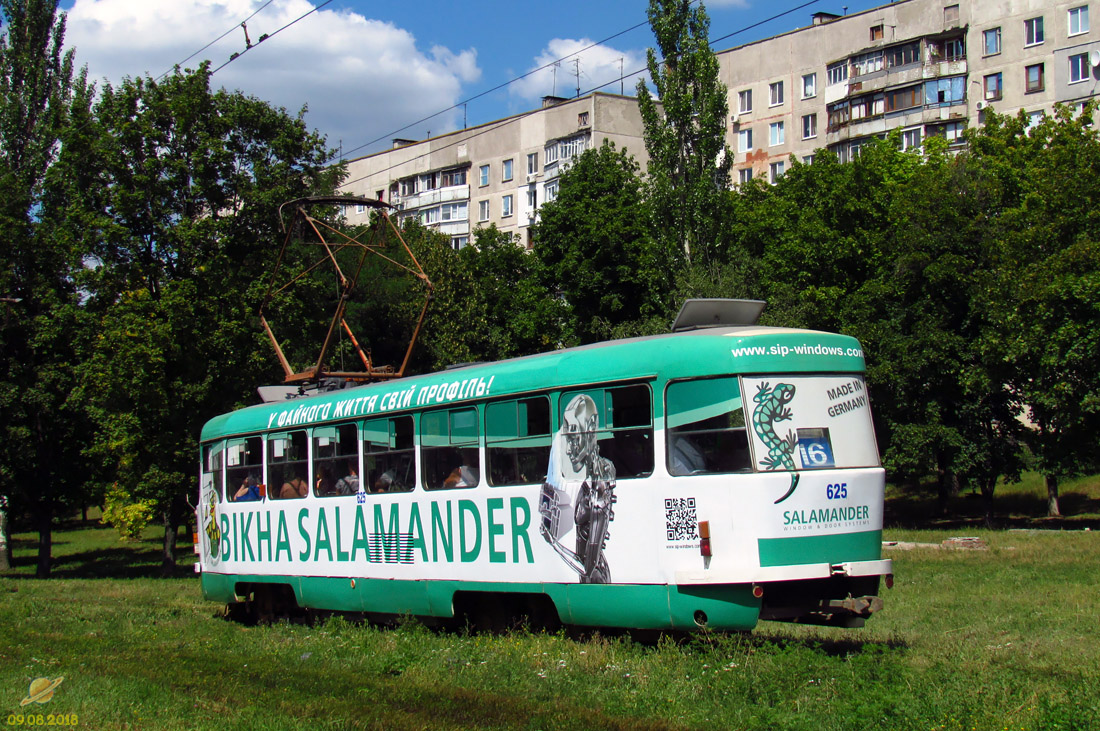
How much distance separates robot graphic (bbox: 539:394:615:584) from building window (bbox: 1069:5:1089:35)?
4726cm

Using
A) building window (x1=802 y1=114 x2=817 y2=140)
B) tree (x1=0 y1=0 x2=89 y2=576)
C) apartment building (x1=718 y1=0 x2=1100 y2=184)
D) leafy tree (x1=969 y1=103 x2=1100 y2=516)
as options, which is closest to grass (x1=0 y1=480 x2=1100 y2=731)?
leafy tree (x1=969 y1=103 x2=1100 y2=516)

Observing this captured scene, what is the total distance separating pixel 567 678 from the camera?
335 inches

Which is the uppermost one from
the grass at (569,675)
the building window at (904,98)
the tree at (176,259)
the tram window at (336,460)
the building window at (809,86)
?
the building window at (809,86)

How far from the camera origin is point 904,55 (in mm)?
53094

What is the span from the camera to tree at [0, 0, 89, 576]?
103 ft

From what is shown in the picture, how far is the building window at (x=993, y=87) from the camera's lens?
51.5 metres

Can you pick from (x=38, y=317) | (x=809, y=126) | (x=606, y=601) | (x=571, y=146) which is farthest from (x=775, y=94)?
(x=606, y=601)

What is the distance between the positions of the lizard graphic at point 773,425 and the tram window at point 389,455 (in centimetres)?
442

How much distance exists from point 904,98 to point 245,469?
146ft

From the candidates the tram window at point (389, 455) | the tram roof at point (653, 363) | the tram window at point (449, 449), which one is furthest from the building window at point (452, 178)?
the tram window at point (449, 449)

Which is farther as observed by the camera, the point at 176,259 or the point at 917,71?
the point at 917,71

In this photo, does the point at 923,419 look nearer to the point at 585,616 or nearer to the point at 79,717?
the point at 585,616

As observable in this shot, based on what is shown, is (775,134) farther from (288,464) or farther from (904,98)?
(288,464)

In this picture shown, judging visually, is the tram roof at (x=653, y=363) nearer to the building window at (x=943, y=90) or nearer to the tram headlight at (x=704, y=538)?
the tram headlight at (x=704, y=538)
